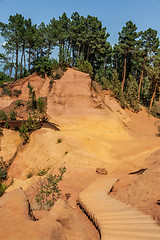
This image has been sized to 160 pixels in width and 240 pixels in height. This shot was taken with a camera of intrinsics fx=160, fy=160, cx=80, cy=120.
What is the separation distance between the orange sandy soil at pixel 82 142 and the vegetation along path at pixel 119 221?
0.39m

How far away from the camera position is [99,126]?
19.5m

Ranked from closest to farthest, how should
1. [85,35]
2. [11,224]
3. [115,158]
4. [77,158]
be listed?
1. [11,224]
2. [77,158]
3. [115,158]
4. [85,35]

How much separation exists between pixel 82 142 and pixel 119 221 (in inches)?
414

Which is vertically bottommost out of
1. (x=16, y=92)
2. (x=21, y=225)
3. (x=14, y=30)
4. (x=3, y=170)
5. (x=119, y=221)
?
(x=3, y=170)

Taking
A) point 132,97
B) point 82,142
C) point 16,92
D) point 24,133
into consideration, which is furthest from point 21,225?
point 132,97

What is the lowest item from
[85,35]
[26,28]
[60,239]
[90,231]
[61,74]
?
[90,231]

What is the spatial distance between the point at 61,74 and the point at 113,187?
19.4 m

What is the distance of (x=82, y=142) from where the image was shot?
46.8ft

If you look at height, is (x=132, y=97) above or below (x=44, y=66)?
below

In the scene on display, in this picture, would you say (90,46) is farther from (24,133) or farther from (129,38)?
(24,133)

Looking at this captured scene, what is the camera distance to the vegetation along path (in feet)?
10.5

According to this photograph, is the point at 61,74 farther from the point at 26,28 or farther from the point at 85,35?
the point at 85,35

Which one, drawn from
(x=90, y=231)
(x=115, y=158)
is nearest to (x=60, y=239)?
(x=90, y=231)

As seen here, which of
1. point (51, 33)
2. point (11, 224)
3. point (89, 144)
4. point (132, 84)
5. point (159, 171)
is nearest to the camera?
point (11, 224)
